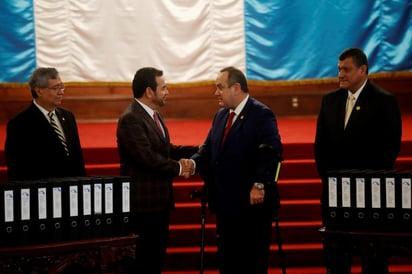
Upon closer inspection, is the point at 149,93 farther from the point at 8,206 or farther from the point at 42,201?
the point at 8,206

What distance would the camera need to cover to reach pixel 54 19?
916 centimetres

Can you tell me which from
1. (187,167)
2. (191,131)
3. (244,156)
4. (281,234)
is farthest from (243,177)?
(191,131)

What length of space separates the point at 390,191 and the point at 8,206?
83.8 inches

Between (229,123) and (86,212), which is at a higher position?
(229,123)

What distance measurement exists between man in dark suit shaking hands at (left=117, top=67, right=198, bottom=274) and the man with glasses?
370 millimetres

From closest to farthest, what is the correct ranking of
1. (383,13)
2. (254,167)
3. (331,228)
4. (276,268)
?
(331,228), (254,167), (276,268), (383,13)

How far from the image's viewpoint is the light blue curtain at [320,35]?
900 cm

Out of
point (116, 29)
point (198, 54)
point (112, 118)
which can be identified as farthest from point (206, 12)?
point (112, 118)

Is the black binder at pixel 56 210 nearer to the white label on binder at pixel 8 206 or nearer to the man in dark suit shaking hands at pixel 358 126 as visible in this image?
the white label on binder at pixel 8 206

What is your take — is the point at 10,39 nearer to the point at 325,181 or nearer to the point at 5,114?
the point at 5,114

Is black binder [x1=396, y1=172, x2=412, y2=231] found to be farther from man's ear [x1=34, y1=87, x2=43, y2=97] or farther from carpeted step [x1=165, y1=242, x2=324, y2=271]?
man's ear [x1=34, y1=87, x2=43, y2=97]

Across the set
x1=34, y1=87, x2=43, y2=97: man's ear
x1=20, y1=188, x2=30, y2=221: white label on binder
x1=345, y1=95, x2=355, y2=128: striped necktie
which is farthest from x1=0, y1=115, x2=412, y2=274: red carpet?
x1=20, y1=188, x2=30, y2=221: white label on binder

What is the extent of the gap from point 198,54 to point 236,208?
4.58 m

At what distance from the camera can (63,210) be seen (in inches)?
170
